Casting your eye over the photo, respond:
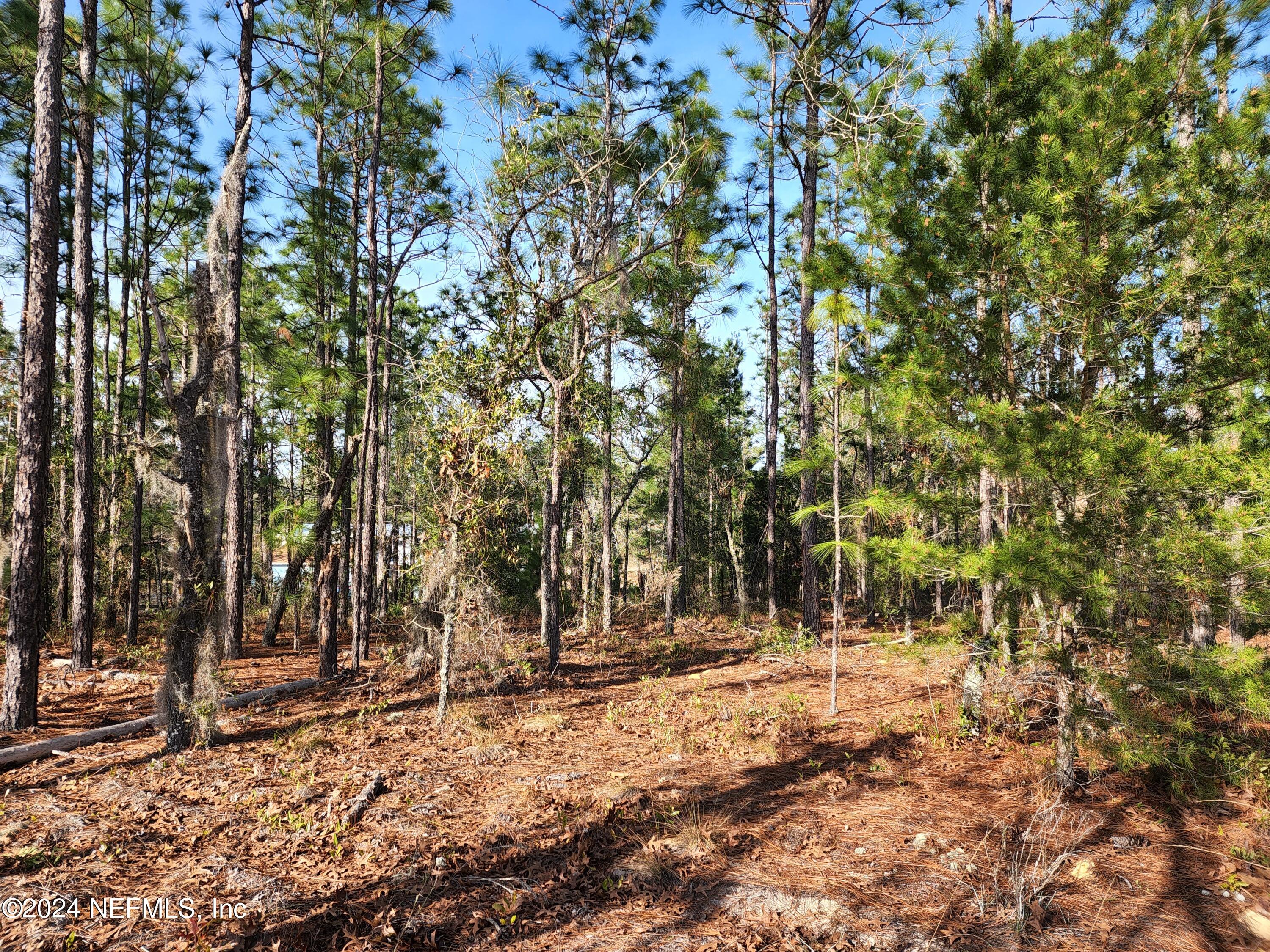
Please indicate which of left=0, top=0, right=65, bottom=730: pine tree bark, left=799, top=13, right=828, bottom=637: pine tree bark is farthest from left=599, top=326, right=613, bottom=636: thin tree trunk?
left=0, top=0, right=65, bottom=730: pine tree bark

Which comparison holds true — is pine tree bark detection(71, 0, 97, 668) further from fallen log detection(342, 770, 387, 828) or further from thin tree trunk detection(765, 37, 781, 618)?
thin tree trunk detection(765, 37, 781, 618)

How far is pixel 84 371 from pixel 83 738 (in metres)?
5.80

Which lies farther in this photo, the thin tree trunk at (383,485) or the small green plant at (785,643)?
the thin tree trunk at (383,485)

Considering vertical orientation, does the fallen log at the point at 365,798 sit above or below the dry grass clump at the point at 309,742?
above

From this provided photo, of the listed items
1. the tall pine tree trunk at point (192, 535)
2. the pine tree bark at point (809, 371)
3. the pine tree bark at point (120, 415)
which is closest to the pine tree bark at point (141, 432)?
the pine tree bark at point (120, 415)

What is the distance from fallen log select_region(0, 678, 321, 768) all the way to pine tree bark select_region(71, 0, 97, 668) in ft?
10.6

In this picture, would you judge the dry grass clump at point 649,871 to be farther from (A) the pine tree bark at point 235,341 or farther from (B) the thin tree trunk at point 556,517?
(B) the thin tree trunk at point 556,517

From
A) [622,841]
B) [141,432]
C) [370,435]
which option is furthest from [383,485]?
[622,841]

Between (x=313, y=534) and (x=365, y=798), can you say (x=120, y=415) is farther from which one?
(x=365, y=798)

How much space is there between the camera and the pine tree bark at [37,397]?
680 centimetres

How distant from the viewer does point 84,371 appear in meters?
9.55

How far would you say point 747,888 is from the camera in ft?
12.6

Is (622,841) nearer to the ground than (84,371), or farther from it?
nearer to the ground

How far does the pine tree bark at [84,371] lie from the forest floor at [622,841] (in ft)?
8.64
